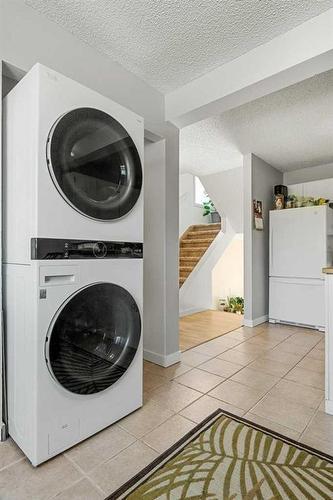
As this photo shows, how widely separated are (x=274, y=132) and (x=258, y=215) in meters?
1.10

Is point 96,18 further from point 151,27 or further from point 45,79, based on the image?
point 45,79

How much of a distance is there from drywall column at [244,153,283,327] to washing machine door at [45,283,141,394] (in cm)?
239

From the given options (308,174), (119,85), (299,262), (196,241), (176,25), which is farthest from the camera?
(196,241)

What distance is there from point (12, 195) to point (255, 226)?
3.02 metres

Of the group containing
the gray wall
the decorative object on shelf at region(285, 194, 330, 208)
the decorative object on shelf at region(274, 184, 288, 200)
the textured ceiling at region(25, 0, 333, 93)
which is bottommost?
the decorative object on shelf at region(285, 194, 330, 208)

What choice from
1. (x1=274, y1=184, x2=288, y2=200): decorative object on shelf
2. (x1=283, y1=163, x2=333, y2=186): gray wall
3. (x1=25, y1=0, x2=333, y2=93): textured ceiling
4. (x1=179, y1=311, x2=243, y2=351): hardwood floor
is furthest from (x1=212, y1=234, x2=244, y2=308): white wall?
(x1=25, y1=0, x2=333, y2=93): textured ceiling

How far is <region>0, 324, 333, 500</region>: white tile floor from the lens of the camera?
3.78ft

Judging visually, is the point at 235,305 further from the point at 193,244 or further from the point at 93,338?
the point at 93,338

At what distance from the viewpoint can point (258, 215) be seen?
147 inches

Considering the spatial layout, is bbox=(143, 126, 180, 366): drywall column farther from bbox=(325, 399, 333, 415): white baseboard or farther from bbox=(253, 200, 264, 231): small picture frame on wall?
bbox=(253, 200, 264, 231): small picture frame on wall

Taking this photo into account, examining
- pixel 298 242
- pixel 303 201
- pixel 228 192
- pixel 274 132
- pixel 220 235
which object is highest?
pixel 274 132

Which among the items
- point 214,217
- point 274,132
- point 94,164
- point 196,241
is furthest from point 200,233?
point 94,164

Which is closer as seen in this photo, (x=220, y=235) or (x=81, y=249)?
(x=81, y=249)

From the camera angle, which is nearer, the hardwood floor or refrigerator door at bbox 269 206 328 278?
the hardwood floor
